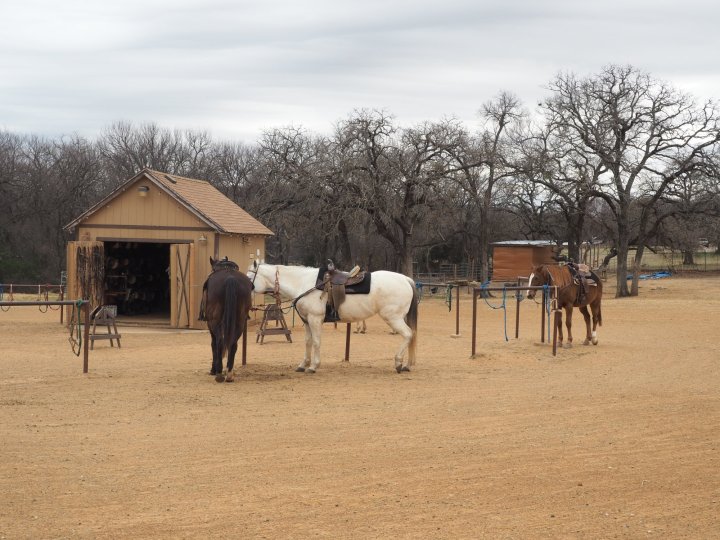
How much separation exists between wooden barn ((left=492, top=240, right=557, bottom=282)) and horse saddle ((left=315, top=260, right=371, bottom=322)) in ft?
88.6

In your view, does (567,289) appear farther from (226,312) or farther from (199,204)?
(199,204)

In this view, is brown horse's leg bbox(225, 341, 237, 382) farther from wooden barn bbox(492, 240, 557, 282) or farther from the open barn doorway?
wooden barn bbox(492, 240, 557, 282)

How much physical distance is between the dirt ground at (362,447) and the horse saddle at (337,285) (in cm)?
102

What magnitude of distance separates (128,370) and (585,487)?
322 inches

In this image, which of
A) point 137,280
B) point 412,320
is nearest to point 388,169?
point 137,280

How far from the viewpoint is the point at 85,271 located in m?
20.4

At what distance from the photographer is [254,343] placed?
17156 millimetres

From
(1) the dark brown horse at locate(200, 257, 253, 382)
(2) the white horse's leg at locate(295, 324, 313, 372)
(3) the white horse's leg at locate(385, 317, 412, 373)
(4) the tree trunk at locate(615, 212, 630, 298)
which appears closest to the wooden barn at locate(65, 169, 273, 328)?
(2) the white horse's leg at locate(295, 324, 313, 372)

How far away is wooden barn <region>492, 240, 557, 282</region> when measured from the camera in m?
39.2

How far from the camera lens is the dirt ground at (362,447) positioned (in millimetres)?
5668

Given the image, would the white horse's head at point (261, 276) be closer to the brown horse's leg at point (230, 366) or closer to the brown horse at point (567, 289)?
the brown horse's leg at point (230, 366)

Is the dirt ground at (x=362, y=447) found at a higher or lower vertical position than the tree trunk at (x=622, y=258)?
lower

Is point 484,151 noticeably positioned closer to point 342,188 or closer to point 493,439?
point 342,188

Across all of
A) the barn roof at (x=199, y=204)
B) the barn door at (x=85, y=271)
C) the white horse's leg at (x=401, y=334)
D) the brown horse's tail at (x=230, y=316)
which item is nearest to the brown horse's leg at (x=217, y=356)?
the brown horse's tail at (x=230, y=316)
